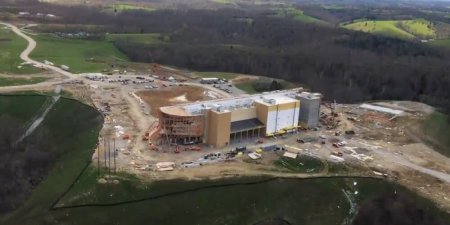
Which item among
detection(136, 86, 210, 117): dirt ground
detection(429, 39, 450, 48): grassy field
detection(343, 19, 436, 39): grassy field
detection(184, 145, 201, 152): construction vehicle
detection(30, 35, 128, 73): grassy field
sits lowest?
detection(184, 145, 201, 152): construction vehicle

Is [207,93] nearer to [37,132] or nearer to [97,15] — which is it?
[37,132]

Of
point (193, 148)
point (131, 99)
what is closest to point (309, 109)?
point (193, 148)

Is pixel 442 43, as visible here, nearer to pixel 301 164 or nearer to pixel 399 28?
pixel 399 28

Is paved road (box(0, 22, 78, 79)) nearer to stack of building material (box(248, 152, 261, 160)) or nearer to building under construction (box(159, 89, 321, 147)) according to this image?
building under construction (box(159, 89, 321, 147))

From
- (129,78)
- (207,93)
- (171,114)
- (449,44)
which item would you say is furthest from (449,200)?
(449,44)

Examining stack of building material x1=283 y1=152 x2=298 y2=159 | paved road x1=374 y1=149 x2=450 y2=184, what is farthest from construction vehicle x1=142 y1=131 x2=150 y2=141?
paved road x1=374 y1=149 x2=450 y2=184

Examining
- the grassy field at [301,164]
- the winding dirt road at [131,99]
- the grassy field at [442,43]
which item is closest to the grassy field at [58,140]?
the winding dirt road at [131,99]

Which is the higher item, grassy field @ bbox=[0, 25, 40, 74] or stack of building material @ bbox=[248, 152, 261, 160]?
grassy field @ bbox=[0, 25, 40, 74]
